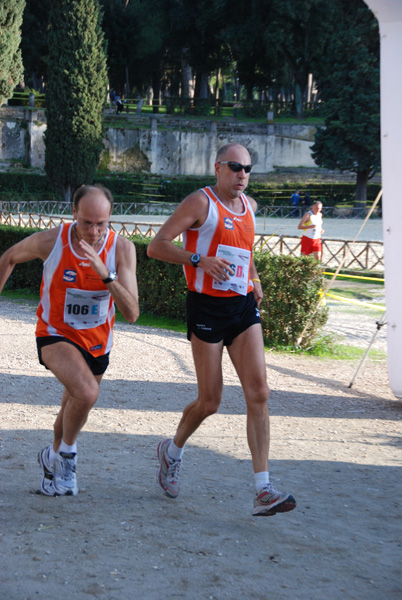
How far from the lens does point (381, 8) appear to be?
6.65 m

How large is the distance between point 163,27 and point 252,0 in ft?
26.5

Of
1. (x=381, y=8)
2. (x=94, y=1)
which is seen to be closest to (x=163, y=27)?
(x=94, y=1)

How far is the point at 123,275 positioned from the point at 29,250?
0.55 metres

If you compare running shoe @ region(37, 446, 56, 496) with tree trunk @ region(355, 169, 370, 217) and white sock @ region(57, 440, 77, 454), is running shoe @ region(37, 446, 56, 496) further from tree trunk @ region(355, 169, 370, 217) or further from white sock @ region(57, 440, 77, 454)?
tree trunk @ region(355, 169, 370, 217)

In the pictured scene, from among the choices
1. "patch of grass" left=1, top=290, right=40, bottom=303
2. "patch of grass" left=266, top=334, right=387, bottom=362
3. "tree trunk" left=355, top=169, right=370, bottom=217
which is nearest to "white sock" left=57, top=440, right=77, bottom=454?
"patch of grass" left=266, top=334, right=387, bottom=362

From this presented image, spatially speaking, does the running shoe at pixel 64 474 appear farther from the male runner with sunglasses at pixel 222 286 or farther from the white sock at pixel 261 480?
the white sock at pixel 261 480

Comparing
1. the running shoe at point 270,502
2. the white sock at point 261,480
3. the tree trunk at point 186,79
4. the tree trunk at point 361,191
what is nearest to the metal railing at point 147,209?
the tree trunk at point 361,191

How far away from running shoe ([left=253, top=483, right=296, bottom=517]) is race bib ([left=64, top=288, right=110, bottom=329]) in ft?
4.16

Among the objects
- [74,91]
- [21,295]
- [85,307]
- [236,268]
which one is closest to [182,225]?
[236,268]

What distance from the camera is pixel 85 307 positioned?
4258 millimetres

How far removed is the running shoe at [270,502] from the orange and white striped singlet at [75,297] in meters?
1.16

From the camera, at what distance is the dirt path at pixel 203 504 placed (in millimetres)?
3438

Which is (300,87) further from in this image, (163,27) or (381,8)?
(381,8)

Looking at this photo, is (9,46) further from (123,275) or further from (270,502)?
(270,502)
